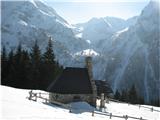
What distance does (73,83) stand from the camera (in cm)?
4838

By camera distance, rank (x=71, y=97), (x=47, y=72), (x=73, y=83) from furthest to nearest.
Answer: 1. (x=47, y=72)
2. (x=73, y=83)
3. (x=71, y=97)

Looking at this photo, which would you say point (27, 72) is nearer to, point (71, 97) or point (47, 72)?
point (47, 72)

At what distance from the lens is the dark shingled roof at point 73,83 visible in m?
47.3

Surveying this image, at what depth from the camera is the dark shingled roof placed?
4732cm

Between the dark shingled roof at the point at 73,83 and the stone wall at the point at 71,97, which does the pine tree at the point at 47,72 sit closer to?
the dark shingled roof at the point at 73,83

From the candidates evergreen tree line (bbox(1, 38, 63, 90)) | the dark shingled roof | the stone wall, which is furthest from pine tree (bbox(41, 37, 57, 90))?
the stone wall

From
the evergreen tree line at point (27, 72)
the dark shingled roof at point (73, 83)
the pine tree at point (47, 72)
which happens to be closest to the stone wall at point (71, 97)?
the dark shingled roof at point (73, 83)

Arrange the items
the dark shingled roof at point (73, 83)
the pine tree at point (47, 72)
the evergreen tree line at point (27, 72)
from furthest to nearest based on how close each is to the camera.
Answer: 1. the pine tree at point (47, 72)
2. the evergreen tree line at point (27, 72)
3. the dark shingled roof at point (73, 83)

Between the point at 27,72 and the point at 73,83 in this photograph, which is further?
the point at 27,72

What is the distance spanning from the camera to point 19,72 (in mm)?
64562

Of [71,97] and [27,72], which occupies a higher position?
[27,72]

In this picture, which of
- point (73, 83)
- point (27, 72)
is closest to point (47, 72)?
point (27, 72)

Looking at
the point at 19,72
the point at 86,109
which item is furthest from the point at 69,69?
the point at 19,72

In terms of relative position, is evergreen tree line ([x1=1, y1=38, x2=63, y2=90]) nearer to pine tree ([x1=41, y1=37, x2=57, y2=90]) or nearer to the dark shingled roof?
pine tree ([x1=41, y1=37, x2=57, y2=90])
